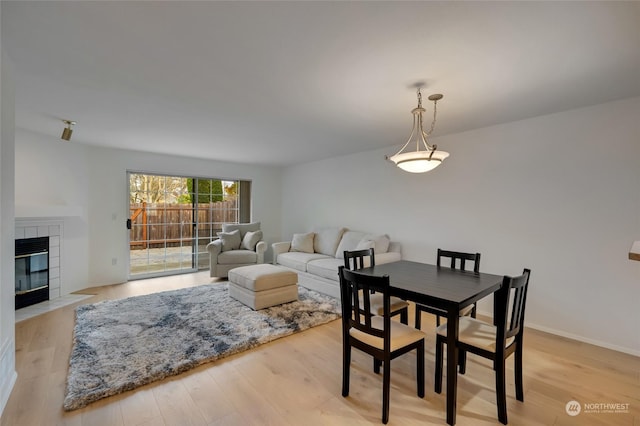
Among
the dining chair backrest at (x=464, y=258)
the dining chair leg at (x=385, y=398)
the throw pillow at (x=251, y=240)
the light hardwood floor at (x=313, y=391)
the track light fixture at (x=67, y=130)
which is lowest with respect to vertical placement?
the light hardwood floor at (x=313, y=391)

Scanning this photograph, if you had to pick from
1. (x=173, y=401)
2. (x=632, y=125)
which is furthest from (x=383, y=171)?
(x=173, y=401)

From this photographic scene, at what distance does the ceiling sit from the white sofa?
1802 mm

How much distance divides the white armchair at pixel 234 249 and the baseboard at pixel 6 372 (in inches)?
114

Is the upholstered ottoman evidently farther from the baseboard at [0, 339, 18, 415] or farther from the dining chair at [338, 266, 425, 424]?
the baseboard at [0, 339, 18, 415]

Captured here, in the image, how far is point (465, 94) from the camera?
244 centimetres

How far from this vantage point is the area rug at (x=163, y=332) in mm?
2107

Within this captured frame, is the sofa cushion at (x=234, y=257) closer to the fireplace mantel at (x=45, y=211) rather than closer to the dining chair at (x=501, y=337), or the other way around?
the fireplace mantel at (x=45, y=211)

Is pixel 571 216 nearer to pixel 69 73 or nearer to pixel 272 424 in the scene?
pixel 272 424

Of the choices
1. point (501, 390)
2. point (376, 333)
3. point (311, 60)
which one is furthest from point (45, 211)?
point (501, 390)

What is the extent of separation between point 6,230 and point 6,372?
3.19 ft

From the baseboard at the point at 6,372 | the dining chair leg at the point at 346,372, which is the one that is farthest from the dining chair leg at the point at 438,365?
the baseboard at the point at 6,372

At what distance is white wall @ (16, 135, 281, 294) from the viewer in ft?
12.7

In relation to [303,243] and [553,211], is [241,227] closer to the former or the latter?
[303,243]

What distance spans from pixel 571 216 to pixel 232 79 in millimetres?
3500
